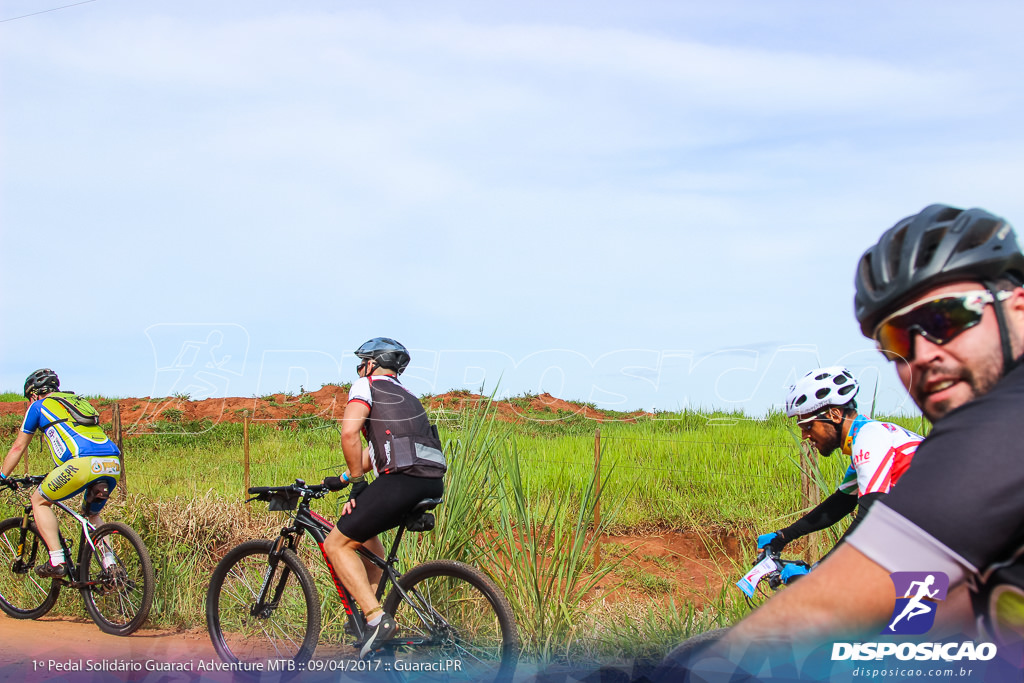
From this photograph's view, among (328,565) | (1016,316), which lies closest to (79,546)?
(328,565)

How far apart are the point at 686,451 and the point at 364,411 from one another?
8.79 metres

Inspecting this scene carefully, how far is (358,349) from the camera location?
5.54 m

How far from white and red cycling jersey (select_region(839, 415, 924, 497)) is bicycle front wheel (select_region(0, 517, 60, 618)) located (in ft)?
23.6

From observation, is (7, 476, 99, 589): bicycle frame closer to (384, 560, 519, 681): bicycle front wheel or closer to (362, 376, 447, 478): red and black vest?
(362, 376, 447, 478): red and black vest

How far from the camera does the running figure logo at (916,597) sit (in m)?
1.28

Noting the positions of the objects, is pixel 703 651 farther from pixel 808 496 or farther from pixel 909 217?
pixel 808 496

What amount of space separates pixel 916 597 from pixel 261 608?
514cm

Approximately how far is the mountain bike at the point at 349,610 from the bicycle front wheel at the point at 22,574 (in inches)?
125

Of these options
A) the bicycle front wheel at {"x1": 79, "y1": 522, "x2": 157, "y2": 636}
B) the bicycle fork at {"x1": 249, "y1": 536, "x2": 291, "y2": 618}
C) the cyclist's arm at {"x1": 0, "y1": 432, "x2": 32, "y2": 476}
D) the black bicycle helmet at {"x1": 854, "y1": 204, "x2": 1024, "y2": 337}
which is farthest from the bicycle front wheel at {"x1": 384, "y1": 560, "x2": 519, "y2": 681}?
the cyclist's arm at {"x1": 0, "y1": 432, "x2": 32, "y2": 476}

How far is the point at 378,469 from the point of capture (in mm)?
5309

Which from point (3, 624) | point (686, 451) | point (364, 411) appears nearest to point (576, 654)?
point (364, 411)

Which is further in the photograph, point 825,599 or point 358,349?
point 358,349

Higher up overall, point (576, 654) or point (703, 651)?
point (703, 651)

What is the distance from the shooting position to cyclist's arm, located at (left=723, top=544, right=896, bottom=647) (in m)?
1.30
